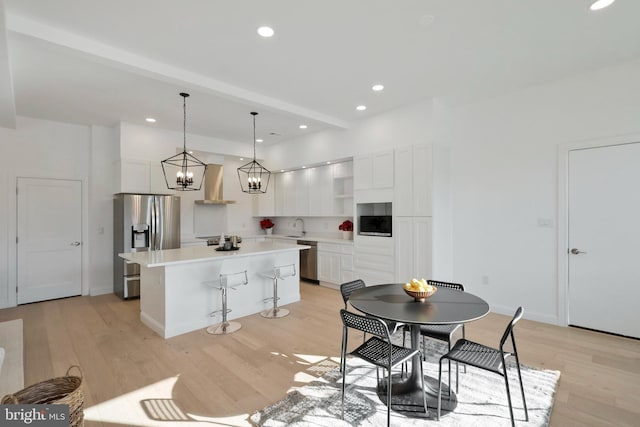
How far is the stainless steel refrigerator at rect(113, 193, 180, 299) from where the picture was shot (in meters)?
5.18

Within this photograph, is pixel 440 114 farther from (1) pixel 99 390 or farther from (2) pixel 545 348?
(1) pixel 99 390

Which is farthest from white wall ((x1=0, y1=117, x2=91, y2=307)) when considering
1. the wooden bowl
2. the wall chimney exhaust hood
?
the wooden bowl

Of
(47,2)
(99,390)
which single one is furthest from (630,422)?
(47,2)

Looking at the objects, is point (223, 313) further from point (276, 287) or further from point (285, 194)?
point (285, 194)

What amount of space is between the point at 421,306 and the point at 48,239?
5.93 m

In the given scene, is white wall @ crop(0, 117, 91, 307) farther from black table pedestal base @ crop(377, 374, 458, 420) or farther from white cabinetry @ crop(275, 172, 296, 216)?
black table pedestal base @ crop(377, 374, 458, 420)

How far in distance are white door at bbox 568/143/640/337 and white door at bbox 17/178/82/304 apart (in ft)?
24.2

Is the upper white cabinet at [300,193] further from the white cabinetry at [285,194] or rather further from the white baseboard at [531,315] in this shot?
the white baseboard at [531,315]

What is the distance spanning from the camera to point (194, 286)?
385 centimetres

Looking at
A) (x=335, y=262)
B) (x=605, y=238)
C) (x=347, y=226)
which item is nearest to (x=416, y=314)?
(x=605, y=238)

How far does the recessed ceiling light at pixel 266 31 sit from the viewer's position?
271 cm

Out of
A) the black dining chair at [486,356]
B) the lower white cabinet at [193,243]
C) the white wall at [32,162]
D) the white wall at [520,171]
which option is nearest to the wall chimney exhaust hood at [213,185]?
the lower white cabinet at [193,243]

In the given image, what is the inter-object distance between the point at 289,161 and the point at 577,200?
4835 millimetres

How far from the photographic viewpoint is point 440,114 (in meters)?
4.54
